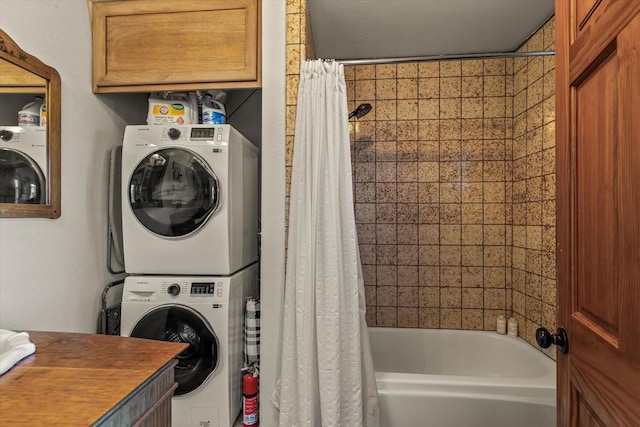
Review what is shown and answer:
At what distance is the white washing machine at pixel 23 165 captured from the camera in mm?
1197

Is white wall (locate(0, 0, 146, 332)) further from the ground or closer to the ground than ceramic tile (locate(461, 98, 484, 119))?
closer to the ground

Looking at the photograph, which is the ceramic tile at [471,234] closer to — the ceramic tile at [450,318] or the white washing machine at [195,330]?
the ceramic tile at [450,318]

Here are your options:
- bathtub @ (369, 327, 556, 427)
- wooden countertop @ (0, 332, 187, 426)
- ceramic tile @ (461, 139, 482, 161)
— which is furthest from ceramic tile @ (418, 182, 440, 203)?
wooden countertop @ (0, 332, 187, 426)

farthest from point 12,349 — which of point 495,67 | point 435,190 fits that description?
point 495,67

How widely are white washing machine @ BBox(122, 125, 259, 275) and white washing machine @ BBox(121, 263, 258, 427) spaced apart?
84 mm

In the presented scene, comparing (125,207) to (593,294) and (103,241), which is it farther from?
(593,294)

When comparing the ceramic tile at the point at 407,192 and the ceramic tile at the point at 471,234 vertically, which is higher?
the ceramic tile at the point at 407,192

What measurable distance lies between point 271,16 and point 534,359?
7.92 ft

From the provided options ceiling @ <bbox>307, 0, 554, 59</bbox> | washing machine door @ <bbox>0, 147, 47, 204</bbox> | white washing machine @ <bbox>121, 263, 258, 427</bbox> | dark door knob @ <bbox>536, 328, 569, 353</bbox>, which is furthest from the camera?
ceiling @ <bbox>307, 0, 554, 59</bbox>

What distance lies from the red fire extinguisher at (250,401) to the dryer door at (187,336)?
182mm

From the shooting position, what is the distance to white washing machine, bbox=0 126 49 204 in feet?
3.93

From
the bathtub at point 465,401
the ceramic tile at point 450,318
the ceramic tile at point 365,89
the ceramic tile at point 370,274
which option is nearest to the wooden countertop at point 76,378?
the bathtub at point 465,401

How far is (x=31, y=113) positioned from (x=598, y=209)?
6.47 ft

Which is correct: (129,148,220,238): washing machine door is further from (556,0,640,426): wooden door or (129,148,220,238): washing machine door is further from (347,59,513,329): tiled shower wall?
(556,0,640,426): wooden door
